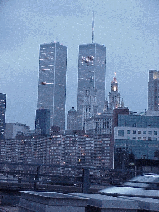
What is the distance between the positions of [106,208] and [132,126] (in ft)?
313

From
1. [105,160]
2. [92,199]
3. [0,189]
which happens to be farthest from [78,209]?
[105,160]

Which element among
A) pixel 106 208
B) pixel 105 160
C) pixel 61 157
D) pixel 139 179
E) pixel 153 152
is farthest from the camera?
pixel 61 157

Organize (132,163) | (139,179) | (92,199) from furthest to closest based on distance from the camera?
(132,163), (139,179), (92,199)

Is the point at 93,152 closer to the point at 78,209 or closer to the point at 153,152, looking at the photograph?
the point at 153,152

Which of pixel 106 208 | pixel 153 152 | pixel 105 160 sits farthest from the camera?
pixel 105 160

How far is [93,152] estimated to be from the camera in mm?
184750

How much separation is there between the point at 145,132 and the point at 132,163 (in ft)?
42.5

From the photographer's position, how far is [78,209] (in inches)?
231

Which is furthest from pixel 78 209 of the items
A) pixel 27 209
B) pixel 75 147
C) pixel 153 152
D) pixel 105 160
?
pixel 75 147

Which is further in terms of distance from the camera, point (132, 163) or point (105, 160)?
point (105, 160)

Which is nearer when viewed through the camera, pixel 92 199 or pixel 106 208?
pixel 106 208

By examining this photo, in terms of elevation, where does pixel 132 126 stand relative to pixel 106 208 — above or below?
above

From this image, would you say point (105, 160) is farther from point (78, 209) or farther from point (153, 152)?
point (78, 209)

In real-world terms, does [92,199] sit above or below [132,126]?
below
